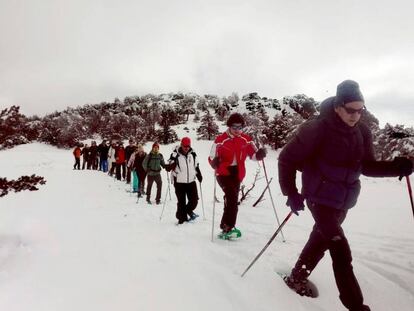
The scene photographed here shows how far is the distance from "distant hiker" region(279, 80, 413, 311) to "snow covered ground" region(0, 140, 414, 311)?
3.07 ft

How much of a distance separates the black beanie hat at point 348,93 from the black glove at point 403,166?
0.72 meters

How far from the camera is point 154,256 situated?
4.59 meters

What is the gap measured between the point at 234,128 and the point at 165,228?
268 cm

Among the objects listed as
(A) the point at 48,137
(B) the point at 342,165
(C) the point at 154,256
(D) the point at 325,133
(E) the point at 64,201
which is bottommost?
(A) the point at 48,137

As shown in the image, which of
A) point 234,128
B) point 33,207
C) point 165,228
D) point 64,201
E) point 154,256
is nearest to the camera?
point 154,256

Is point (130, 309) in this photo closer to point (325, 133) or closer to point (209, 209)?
point (325, 133)

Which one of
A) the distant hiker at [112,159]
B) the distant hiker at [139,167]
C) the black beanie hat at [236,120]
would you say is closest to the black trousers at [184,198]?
the black beanie hat at [236,120]

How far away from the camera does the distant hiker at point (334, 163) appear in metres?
3.02

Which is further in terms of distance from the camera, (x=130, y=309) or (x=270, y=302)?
(x=270, y=302)

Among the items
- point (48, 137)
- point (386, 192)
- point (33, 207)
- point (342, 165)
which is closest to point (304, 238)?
point (342, 165)

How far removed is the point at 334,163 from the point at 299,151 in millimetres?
337

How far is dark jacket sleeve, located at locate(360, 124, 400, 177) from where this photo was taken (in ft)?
10.4

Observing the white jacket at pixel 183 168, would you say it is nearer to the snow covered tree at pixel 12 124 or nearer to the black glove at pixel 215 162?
the black glove at pixel 215 162

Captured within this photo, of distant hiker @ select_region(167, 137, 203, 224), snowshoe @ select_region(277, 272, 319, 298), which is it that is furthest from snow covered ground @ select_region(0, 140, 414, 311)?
distant hiker @ select_region(167, 137, 203, 224)
